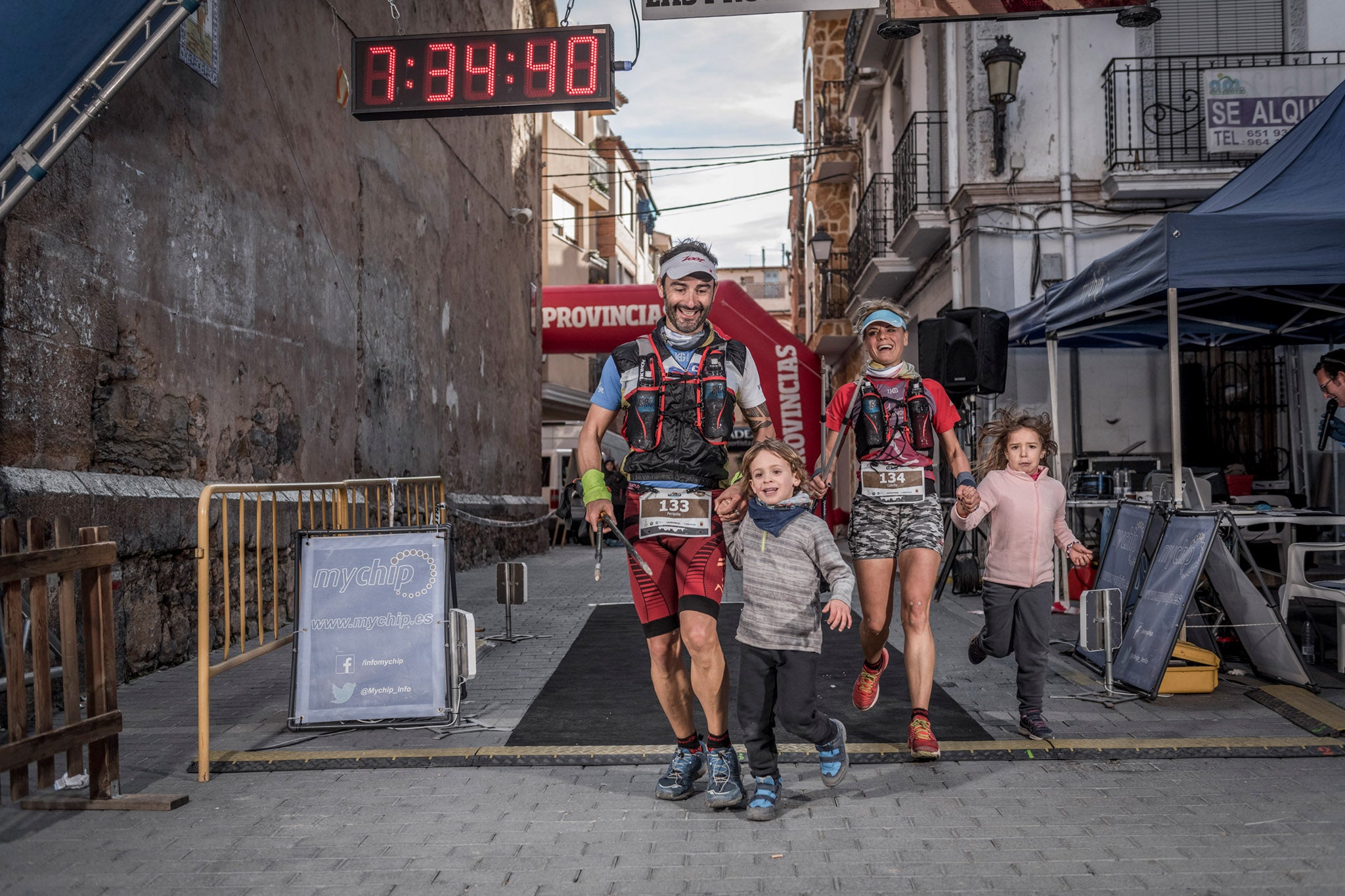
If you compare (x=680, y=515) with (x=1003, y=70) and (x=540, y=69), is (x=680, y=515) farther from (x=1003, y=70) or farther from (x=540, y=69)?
(x=1003, y=70)

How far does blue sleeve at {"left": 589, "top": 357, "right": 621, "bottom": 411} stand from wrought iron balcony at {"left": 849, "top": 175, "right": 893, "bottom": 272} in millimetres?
14589

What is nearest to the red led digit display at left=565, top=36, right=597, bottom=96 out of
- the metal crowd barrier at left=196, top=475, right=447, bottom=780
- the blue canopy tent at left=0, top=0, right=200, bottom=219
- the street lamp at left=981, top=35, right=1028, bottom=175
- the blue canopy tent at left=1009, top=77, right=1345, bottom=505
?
the metal crowd barrier at left=196, top=475, right=447, bottom=780

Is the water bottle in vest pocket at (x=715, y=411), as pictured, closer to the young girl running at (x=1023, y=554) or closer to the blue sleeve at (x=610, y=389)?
the blue sleeve at (x=610, y=389)

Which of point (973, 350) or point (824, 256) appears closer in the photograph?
point (973, 350)

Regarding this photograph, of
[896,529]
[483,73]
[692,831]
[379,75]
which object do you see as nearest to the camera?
[692,831]

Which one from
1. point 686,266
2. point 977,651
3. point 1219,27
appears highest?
point 1219,27

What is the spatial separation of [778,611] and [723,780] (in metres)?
0.67

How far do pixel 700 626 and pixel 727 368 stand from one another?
0.98m

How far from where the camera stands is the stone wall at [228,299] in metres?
6.38

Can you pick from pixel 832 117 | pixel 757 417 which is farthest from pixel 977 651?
pixel 832 117

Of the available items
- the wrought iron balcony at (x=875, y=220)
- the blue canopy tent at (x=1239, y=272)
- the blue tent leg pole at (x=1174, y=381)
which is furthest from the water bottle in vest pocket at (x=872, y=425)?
the wrought iron balcony at (x=875, y=220)

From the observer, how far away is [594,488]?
164 inches

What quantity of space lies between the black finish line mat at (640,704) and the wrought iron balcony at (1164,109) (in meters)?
8.14

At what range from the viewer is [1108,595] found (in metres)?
5.80
